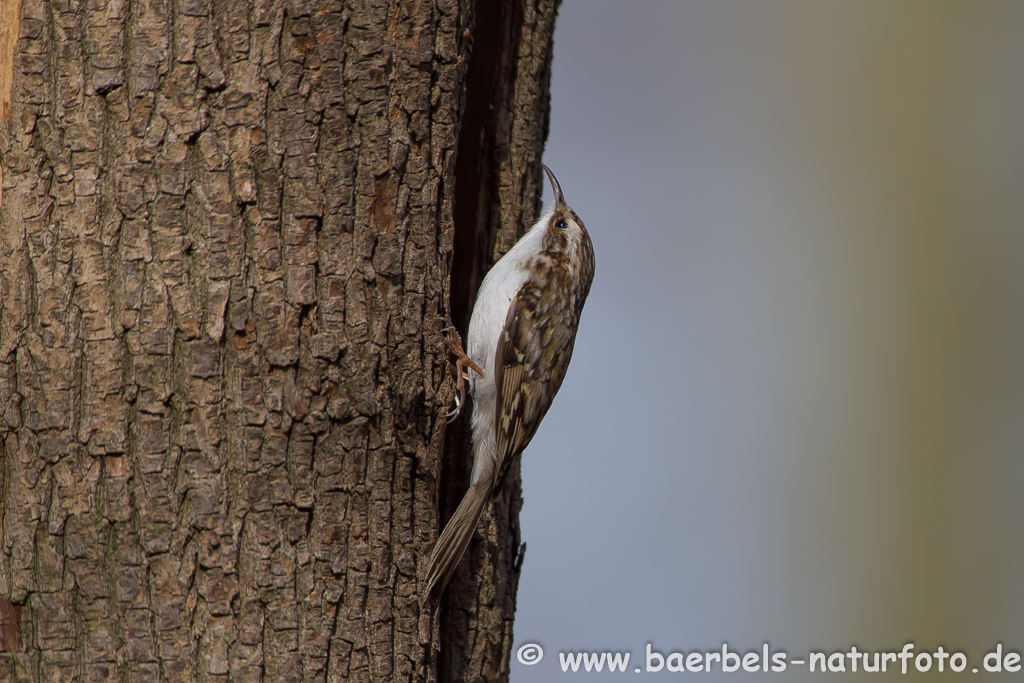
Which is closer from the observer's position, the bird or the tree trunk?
the tree trunk

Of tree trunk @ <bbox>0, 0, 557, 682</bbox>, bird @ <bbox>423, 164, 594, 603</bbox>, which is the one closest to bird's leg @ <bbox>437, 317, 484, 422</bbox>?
bird @ <bbox>423, 164, 594, 603</bbox>

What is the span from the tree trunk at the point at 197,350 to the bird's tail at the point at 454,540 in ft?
0.39

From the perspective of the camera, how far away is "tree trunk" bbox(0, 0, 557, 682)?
70.9 inches

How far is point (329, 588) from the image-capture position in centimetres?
187

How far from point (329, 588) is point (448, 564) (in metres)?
0.38

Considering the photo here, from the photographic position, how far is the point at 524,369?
296 cm

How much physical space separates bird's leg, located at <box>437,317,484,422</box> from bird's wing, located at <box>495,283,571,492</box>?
14cm

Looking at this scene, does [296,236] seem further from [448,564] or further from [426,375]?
[448,564]

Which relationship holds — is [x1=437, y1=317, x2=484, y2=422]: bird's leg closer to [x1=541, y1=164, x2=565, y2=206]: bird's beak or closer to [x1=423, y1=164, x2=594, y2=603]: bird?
[x1=423, y1=164, x2=594, y2=603]: bird

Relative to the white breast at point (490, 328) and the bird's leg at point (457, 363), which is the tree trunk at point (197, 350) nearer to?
the bird's leg at point (457, 363)

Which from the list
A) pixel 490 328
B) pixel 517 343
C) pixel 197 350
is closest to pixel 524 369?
pixel 517 343

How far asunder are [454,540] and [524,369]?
2.89ft

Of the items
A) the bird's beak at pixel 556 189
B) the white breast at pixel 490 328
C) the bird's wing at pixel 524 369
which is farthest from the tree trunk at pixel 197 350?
the bird's beak at pixel 556 189

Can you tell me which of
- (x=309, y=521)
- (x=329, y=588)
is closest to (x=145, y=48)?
(x=309, y=521)
